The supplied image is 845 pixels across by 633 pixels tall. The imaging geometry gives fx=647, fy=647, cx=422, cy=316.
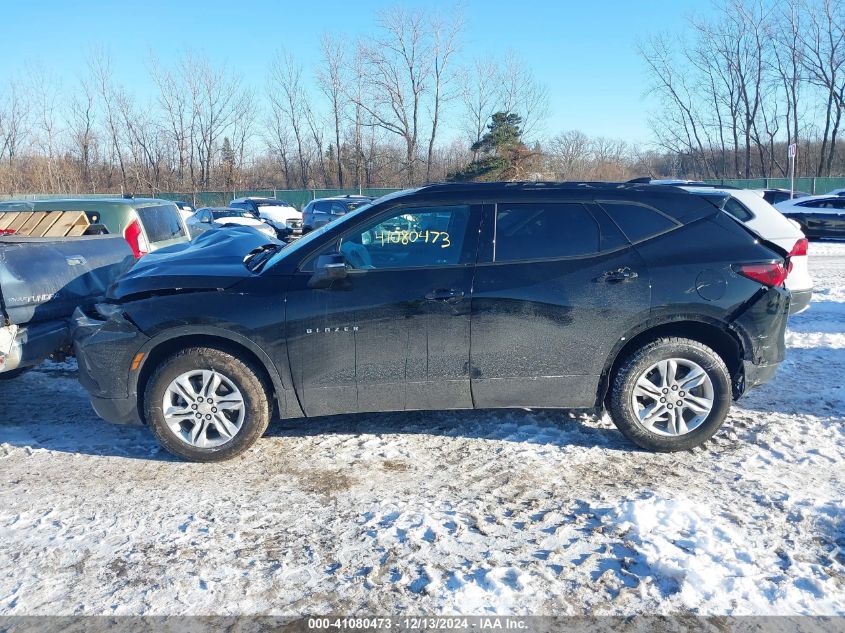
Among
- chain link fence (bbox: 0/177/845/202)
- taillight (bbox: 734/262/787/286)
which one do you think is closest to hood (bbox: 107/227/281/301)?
taillight (bbox: 734/262/787/286)

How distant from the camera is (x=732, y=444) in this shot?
178 inches

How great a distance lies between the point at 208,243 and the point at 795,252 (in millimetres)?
6147

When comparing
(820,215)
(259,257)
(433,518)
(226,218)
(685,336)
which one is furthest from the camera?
(226,218)

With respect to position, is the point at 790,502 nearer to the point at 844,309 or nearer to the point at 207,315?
the point at 207,315

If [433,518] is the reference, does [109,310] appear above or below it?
above

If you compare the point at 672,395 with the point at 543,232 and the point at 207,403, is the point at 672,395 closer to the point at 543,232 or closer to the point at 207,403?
the point at 543,232

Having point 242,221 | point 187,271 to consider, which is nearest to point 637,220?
point 187,271

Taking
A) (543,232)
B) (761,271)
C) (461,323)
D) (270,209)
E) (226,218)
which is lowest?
(461,323)

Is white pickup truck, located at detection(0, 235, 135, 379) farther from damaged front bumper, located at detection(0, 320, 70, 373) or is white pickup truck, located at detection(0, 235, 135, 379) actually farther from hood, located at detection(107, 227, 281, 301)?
hood, located at detection(107, 227, 281, 301)

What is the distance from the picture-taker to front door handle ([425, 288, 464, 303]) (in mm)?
4246

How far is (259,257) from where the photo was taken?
5.04 meters

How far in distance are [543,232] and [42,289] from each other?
4.15 metres

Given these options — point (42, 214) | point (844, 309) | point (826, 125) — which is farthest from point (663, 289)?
point (826, 125)

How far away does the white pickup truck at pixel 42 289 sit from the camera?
5.07 m
